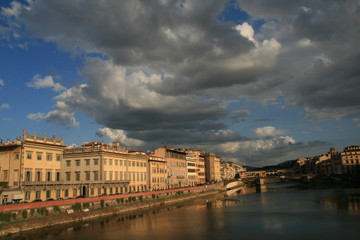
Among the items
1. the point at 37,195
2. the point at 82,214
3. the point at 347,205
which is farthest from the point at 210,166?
the point at 37,195

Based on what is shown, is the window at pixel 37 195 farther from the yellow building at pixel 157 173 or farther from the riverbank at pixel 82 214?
the yellow building at pixel 157 173

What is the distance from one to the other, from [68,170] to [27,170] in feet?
45.5

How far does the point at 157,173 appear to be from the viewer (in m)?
94.3

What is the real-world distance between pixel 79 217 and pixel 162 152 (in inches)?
2114

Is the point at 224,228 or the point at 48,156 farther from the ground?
the point at 48,156

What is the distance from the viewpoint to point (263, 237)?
119 feet

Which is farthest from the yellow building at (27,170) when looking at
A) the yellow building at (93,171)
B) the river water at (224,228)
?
the river water at (224,228)

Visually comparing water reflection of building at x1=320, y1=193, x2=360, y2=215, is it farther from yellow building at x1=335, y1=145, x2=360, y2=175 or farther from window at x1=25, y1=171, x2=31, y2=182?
yellow building at x1=335, y1=145, x2=360, y2=175

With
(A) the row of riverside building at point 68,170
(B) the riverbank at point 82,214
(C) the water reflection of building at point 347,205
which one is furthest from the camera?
(C) the water reflection of building at point 347,205

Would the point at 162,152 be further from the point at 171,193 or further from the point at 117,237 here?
the point at 117,237

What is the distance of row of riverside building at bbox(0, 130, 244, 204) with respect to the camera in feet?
176

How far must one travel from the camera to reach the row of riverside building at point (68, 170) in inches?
2115

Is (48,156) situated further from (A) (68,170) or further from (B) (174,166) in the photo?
(B) (174,166)

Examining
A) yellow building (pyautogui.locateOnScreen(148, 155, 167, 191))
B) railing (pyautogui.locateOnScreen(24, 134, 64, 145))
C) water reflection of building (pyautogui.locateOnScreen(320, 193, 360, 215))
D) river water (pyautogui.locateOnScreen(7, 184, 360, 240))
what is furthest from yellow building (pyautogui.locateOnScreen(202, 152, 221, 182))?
river water (pyautogui.locateOnScreen(7, 184, 360, 240))
